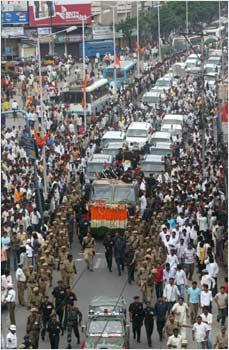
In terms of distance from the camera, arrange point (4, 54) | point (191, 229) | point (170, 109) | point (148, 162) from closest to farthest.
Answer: point (191, 229) → point (148, 162) → point (170, 109) → point (4, 54)

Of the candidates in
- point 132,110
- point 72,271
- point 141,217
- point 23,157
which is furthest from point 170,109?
point 72,271

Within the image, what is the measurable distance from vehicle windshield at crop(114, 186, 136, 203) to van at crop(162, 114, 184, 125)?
15.2 meters

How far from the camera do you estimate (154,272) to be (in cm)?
2383

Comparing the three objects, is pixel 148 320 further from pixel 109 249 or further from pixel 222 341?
pixel 109 249

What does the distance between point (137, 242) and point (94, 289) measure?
4.37 ft

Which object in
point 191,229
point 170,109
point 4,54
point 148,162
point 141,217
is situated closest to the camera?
point 191,229

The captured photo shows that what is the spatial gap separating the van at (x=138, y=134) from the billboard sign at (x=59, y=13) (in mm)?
36965

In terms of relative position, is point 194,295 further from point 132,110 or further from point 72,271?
point 132,110

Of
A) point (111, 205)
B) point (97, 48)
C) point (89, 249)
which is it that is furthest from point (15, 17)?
point (89, 249)

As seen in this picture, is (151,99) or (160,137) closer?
(160,137)

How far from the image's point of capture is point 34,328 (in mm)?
21312

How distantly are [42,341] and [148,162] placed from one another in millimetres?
14044

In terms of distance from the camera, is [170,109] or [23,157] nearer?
[23,157]

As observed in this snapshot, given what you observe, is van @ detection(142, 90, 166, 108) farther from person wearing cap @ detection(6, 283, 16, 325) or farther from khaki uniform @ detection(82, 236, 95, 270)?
person wearing cap @ detection(6, 283, 16, 325)
